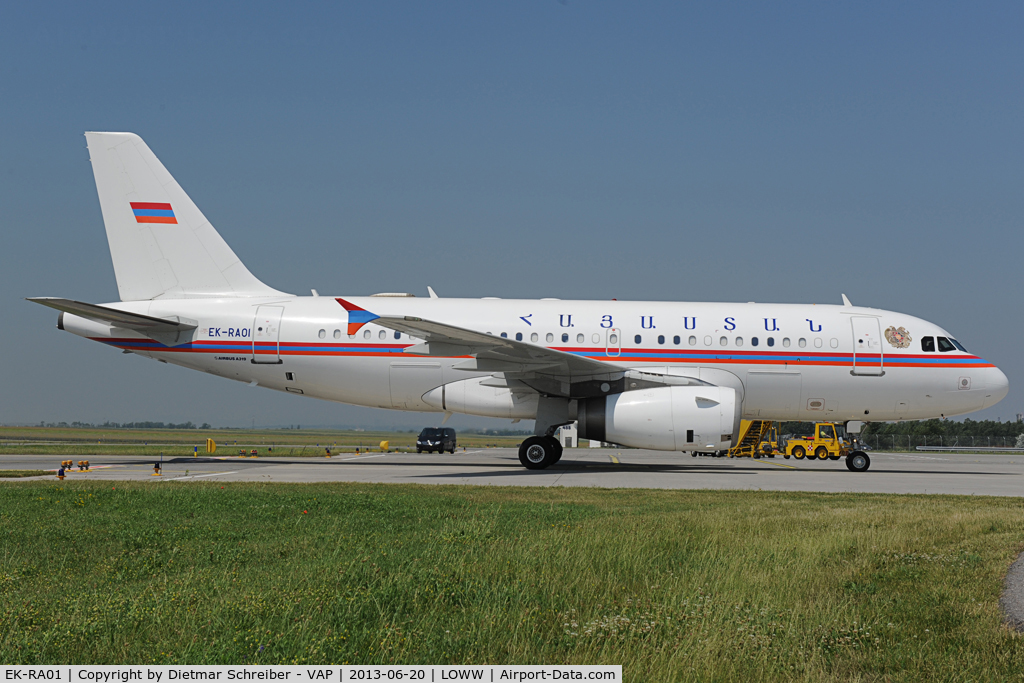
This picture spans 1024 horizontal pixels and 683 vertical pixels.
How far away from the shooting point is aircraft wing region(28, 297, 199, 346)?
21062 mm

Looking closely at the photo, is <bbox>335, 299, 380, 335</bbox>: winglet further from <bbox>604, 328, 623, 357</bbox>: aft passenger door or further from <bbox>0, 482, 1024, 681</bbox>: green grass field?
<bbox>0, 482, 1024, 681</bbox>: green grass field

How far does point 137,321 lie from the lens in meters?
21.8

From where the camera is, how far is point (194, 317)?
22438 mm

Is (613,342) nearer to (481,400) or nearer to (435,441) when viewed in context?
(481,400)

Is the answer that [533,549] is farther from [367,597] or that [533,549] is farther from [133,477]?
[133,477]

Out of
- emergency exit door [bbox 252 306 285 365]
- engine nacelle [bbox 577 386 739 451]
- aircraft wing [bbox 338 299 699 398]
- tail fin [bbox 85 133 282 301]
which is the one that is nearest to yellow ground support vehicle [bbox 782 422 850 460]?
aircraft wing [bbox 338 299 699 398]

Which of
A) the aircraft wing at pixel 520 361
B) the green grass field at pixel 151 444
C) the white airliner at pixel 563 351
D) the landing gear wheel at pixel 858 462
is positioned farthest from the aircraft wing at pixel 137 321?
the landing gear wheel at pixel 858 462

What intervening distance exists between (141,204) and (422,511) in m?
17.4

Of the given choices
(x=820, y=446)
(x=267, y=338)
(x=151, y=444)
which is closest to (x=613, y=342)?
(x=267, y=338)

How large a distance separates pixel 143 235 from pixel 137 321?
3187 millimetres

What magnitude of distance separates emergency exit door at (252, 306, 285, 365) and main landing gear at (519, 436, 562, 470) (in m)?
7.20

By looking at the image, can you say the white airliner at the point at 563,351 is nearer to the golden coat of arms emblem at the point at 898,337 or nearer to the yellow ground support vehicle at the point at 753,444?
the golden coat of arms emblem at the point at 898,337

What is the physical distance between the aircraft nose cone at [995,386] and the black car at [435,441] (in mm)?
24673

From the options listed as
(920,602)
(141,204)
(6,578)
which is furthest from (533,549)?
(141,204)
